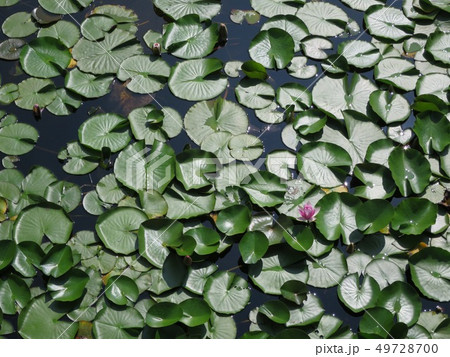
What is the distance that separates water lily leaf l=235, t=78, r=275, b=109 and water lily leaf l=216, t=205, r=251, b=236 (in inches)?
28.3

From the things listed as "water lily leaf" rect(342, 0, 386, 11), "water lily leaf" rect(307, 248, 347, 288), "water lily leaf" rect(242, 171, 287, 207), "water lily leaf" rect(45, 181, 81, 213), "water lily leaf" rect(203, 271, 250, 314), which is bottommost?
"water lily leaf" rect(203, 271, 250, 314)

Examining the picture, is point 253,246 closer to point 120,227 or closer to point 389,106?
point 120,227

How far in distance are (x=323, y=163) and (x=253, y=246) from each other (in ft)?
2.00

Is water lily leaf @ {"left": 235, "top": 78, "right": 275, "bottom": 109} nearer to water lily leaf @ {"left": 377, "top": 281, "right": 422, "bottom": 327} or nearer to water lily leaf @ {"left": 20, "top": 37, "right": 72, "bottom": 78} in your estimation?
water lily leaf @ {"left": 20, "top": 37, "right": 72, "bottom": 78}

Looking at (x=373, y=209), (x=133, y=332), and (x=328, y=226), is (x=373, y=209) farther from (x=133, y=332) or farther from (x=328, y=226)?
(x=133, y=332)

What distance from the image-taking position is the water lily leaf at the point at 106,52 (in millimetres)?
3172

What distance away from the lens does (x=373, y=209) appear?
2.46m

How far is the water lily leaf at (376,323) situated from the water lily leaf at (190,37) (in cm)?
179

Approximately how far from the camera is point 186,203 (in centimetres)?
256

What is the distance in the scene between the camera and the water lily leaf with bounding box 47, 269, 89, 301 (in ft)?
7.50

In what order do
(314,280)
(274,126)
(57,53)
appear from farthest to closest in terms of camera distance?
1. (57,53)
2. (274,126)
3. (314,280)

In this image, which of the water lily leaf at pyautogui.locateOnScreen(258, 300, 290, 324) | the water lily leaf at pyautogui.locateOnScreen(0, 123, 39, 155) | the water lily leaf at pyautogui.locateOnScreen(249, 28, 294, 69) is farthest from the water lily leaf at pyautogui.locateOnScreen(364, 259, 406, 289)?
the water lily leaf at pyautogui.locateOnScreen(0, 123, 39, 155)

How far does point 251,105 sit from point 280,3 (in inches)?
→ 36.0

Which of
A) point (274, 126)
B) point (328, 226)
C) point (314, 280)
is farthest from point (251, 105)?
point (314, 280)
